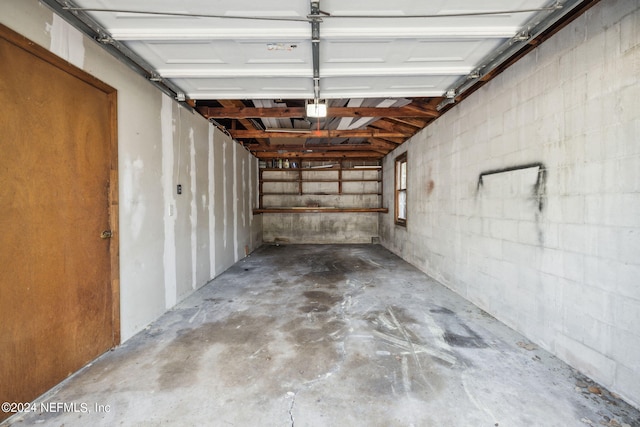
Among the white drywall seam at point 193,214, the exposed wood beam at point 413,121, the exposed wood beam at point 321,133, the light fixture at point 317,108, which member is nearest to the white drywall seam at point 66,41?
the white drywall seam at point 193,214

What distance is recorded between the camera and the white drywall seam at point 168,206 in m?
2.98

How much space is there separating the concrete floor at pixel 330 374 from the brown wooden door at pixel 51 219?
10.9 inches

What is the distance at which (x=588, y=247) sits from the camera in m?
1.87

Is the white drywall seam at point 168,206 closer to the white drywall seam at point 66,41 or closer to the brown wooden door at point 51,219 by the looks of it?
the brown wooden door at point 51,219

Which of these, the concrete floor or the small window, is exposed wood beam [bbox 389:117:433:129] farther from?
the concrete floor

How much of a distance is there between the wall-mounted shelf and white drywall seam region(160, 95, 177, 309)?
5.23 metres

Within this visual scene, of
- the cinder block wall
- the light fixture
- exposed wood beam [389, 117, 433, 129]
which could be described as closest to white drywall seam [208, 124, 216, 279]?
the light fixture

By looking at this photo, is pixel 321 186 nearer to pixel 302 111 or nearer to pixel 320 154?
pixel 320 154

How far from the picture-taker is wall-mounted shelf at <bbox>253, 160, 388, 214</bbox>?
8.41 m

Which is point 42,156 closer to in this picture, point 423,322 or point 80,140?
point 80,140

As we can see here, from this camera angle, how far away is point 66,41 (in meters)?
1.81

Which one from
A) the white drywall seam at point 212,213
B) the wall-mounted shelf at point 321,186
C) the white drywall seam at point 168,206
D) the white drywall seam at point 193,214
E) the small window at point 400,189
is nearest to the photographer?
the white drywall seam at point 168,206

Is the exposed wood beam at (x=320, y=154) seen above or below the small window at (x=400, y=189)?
above

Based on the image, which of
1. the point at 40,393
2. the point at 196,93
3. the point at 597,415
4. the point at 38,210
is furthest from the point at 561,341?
the point at 196,93
